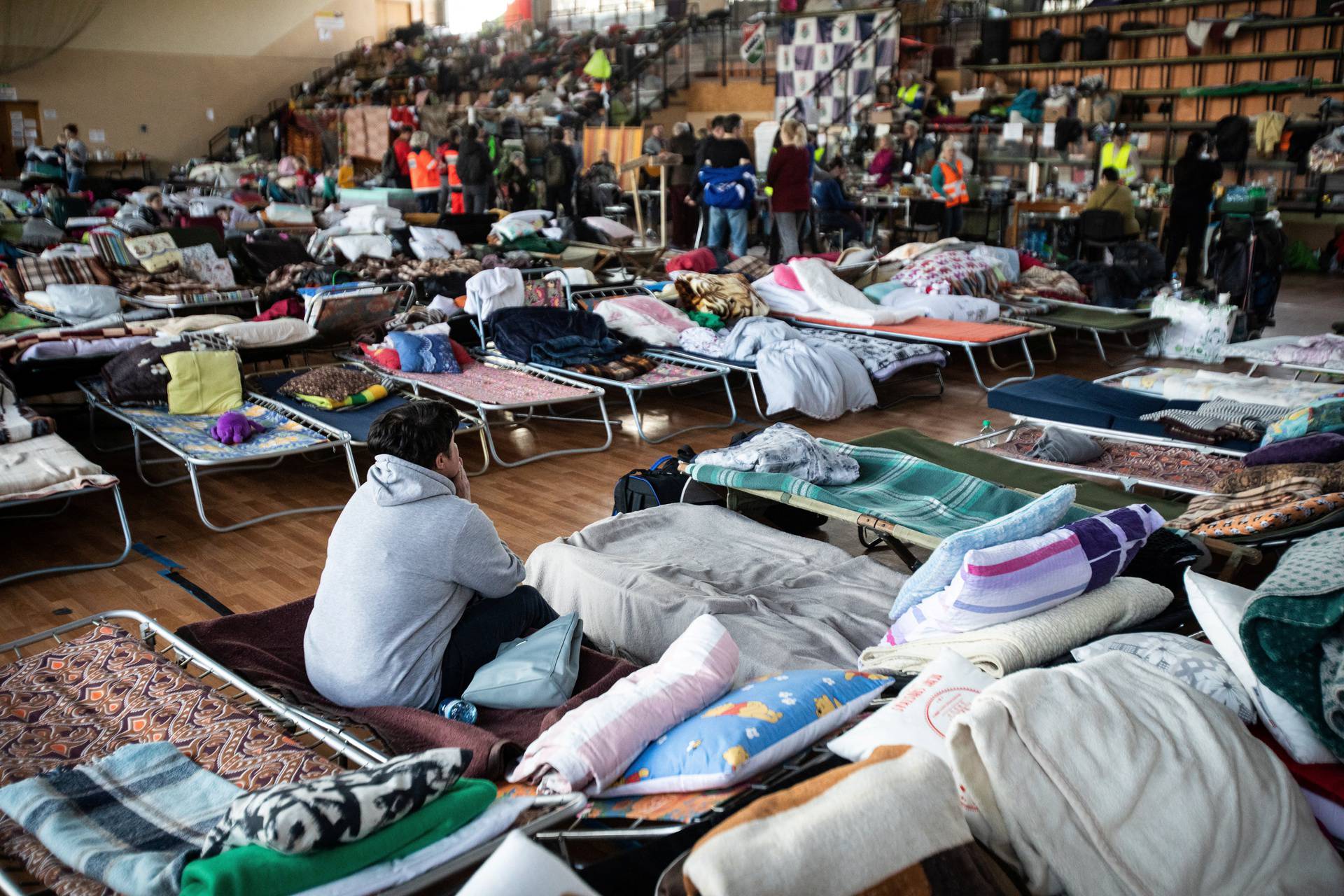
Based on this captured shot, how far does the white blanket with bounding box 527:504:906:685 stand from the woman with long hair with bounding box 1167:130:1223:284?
7662 millimetres

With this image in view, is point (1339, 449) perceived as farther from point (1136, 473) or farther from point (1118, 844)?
point (1118, 844)

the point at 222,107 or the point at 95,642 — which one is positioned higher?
the point at 222,107

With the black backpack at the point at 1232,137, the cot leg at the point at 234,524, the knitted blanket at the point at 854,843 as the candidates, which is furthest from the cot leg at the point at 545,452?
the black backpack at the point at 1232,137

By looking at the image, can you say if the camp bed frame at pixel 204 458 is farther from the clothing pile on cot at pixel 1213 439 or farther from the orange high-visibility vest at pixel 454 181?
the orange high-visibility vest at pixel 454 181

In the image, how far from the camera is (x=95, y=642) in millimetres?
2684

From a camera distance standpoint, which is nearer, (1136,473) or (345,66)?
(1136,473)

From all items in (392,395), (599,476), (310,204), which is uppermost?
(310,204)

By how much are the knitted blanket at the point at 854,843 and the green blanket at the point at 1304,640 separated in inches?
30.8

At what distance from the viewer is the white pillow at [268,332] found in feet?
18.8

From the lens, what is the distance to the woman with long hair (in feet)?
30.9

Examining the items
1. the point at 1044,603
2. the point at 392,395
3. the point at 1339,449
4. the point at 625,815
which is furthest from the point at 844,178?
the point at 625,815

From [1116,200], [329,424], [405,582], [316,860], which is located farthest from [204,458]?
[1116,200]

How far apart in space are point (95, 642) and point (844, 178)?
10440 mm

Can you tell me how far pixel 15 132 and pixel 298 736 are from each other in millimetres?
20371
